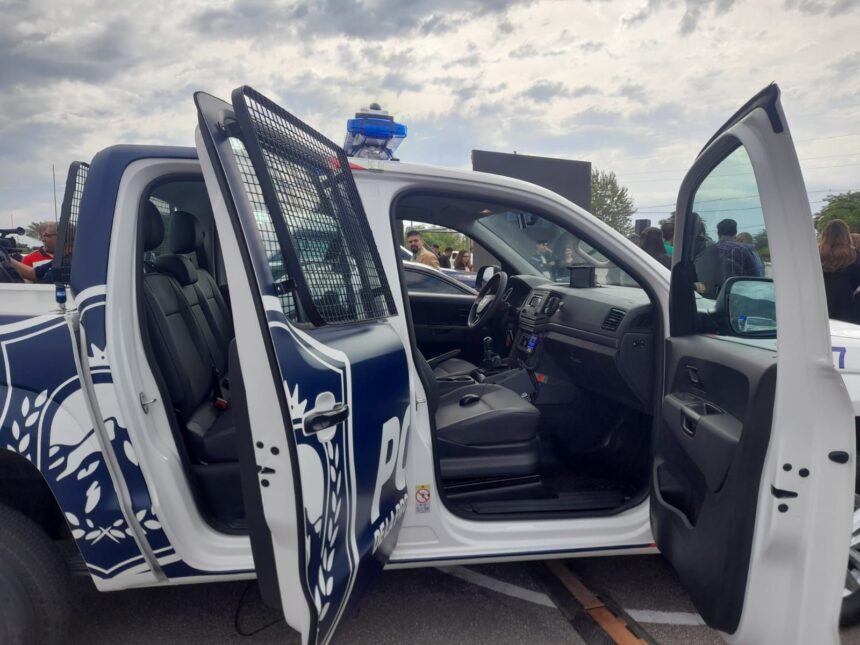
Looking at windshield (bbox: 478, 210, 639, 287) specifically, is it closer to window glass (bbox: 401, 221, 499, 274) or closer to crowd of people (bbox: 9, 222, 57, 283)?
window glass (bbox: 401, 221, 499, 274)

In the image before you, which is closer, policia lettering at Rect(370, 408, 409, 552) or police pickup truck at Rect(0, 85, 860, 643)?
police pickup truck at Rect(0, 85, 860, 643)

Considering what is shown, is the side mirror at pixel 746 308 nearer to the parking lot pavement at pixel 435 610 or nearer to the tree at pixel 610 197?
the parking lot pavement at pixel 435 610

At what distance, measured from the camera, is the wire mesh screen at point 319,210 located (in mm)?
1531

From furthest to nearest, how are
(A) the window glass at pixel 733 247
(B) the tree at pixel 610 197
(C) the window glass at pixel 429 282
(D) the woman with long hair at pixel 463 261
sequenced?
(B) the tree at pixel 610 197 → (D) the woman with long hair at pixel 463 261 → (C) the window glass at pixel 429 282 → (A) the window glass at pixel 733 247

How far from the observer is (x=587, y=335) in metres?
2.69

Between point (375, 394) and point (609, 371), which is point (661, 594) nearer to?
point (609, 371)

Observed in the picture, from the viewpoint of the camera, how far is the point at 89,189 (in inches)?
68.8

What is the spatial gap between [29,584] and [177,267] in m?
1.26

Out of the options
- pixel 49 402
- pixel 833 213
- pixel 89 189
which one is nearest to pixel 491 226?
pixel 89 189

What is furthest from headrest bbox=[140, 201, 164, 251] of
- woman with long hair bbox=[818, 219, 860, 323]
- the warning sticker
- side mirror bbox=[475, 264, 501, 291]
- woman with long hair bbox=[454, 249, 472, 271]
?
woman with long hair bbox=[454, 249, 472, 271]

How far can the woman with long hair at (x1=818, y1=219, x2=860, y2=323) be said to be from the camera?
411 centimetres

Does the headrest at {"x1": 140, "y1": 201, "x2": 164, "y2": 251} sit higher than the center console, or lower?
higher

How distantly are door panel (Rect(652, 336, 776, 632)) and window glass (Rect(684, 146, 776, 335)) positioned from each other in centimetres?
13

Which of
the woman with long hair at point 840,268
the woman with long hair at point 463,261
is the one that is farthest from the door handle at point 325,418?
the woman with long hair at point 463,261
